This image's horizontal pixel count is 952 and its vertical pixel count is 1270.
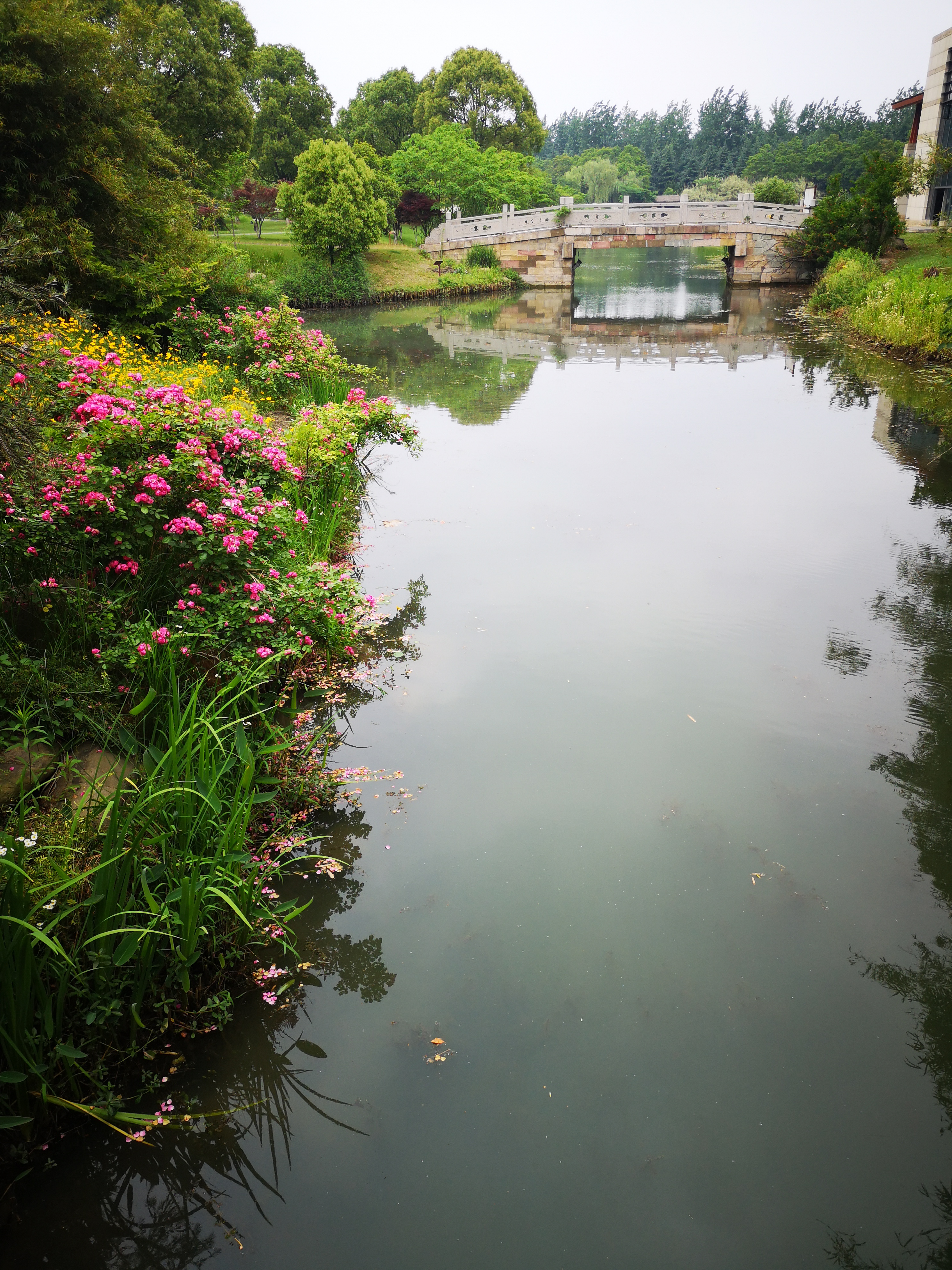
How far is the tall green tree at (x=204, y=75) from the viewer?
1733 cm

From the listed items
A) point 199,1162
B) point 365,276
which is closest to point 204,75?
point 365,276

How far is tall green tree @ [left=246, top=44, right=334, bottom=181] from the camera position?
29031 millimetres

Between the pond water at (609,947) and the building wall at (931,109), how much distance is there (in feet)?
75.1

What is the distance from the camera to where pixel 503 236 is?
2528 centimetres

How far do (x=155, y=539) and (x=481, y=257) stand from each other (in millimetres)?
24334

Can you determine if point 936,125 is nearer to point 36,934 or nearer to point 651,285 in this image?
point 651,285

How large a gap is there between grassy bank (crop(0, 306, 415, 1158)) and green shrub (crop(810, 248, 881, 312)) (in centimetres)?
1587

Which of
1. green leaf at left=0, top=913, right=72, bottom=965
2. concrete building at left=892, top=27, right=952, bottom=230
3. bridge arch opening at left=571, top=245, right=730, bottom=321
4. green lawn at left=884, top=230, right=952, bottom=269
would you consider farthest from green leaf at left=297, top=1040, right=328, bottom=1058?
concrete building at left=892, top=27, right=952, bottom=230

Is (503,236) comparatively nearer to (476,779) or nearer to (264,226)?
(264,226)

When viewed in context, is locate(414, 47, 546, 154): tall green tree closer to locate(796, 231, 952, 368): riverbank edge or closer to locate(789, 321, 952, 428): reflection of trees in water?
locate(796, 231, 952, 368): riverbank edge

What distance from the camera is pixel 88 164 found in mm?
7551

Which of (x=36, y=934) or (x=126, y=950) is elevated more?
(x=36, y=934)

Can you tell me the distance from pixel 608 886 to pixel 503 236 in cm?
2571

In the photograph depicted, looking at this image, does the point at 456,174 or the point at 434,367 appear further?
the point at 456,174
